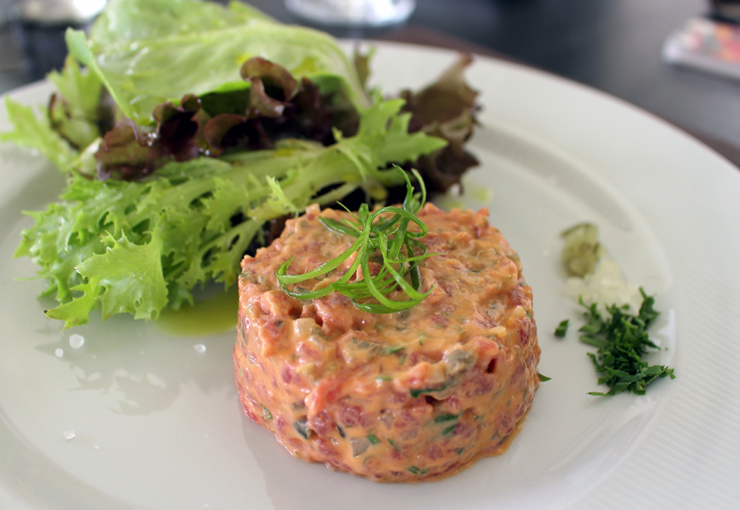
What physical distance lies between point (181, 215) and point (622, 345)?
6.54 feet

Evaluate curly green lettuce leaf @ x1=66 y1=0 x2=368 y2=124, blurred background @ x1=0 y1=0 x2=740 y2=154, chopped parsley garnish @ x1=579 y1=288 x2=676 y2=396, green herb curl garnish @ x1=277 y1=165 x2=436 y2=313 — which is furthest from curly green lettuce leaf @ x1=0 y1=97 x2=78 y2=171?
chopped parsley garnish @ x1=579 y1=288 x2=676 y2=396

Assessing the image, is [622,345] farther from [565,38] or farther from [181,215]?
[565,38]

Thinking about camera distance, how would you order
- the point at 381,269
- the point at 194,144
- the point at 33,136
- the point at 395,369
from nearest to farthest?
the point at 395,369, the point at 381,269, the point at 194,144, the point at 33,136

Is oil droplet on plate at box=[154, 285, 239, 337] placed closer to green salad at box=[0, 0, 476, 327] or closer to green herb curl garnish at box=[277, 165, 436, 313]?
green salad at box=[0, 0, 476, 327]

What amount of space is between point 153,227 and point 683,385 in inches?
90.7

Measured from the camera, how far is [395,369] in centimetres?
180

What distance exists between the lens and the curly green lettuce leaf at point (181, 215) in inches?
96.6

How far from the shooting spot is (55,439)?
211cm

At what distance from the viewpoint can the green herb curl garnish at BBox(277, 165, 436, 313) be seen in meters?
1.93

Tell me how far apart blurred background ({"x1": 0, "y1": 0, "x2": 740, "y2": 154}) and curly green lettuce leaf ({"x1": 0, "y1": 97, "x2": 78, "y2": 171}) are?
142 centimetres

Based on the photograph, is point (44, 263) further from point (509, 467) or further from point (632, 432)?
point (632, 432)

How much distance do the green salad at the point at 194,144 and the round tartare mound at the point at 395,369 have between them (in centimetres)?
62

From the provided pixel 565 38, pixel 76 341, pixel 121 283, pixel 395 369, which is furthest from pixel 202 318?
pixel 565 38

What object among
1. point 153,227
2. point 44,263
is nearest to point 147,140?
point 153,227
